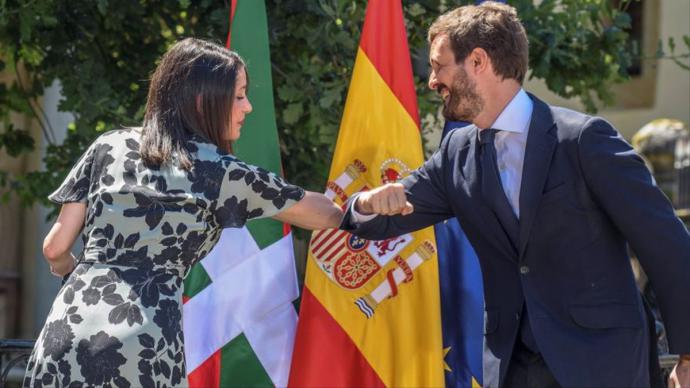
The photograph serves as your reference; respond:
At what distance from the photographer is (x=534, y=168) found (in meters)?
3.24

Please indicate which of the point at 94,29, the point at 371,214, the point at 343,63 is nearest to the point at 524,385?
the point at 371,214

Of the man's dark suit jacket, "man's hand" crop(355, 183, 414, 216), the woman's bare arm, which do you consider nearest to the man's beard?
the man's dark suit jacket

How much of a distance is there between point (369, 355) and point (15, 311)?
22.3ft

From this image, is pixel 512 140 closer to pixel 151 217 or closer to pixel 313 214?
pixel 313 214

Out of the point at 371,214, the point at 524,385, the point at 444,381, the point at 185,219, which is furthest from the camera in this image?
the point at 444,381

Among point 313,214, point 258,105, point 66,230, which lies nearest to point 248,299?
point 258,105

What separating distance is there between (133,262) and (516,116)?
1310mm

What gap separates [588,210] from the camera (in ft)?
10.4

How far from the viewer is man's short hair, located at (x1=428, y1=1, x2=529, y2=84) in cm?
345

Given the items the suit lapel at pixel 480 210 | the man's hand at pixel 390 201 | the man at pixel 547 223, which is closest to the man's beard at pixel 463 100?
the man at pixel 547 223

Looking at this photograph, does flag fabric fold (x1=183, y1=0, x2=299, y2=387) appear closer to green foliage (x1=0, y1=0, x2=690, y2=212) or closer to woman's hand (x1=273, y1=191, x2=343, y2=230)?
green foliage (x1=0, y1=0, x2=690, y2=212)

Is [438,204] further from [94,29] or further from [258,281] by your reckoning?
[94,29]

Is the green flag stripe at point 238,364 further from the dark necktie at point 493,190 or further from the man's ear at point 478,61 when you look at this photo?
the man's ear at point 478,61

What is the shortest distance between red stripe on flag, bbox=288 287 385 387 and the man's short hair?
1.28 metres
